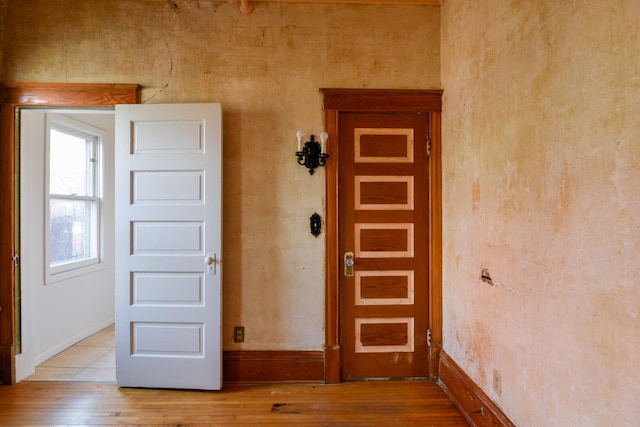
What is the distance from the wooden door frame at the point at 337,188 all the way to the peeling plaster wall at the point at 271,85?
80mm

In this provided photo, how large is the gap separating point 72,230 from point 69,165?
2.33 feet

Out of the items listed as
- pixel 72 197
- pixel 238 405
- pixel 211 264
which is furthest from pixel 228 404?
pixel 72 197

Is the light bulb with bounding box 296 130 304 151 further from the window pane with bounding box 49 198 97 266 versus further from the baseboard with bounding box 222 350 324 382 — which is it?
the window pane with bounding box 49 198 97 266

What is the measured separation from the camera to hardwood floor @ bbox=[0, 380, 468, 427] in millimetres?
2191

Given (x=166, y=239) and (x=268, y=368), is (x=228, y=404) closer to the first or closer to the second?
(x=268, y=368)

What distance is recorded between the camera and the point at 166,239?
2578 millimetres

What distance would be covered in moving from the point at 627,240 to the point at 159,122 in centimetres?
283

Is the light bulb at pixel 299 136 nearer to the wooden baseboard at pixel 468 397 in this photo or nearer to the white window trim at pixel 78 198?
the wooden baseboard at pixel 468 397

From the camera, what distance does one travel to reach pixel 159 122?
2572mm

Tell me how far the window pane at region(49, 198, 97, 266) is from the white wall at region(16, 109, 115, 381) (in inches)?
5.9

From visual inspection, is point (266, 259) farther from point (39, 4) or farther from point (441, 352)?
point (39, 4)

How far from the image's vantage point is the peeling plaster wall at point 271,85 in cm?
270

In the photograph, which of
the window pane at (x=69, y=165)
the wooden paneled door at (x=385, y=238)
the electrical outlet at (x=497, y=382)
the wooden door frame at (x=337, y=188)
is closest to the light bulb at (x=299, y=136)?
the wooden door frame at (x=337, y=188)

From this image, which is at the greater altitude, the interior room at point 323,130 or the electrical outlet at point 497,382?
the interior room at point 323,130
